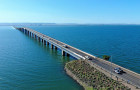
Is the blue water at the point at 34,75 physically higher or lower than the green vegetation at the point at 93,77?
lower

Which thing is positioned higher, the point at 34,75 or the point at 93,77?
the point at 93,77

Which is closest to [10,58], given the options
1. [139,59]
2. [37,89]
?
[37,89]

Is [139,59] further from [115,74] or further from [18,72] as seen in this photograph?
[18,72]

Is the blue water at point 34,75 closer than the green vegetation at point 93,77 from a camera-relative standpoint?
No

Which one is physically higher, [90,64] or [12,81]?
[90,64]

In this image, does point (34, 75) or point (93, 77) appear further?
point (34, 75)

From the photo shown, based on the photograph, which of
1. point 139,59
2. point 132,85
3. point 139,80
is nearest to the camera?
point 132,85

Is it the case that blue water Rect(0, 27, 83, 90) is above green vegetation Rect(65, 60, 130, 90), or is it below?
below

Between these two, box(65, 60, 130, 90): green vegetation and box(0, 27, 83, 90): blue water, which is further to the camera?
box(0, 27, 83, 90): blue water
